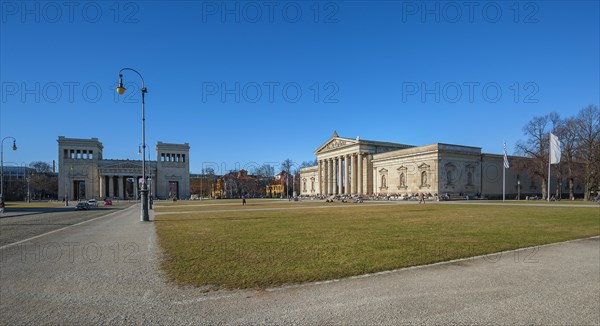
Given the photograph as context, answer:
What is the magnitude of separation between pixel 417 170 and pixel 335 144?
110ft

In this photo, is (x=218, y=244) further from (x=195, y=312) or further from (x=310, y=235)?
(x=195, y=312)

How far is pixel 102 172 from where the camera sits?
120 metres

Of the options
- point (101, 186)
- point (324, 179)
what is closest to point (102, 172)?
point (101, 186)

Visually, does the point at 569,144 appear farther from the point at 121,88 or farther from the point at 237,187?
the point at 237,187

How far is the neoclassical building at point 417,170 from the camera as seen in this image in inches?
2881

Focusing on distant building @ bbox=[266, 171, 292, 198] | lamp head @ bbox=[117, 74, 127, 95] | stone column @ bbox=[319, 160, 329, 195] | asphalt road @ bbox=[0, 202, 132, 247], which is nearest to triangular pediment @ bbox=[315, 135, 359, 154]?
stone column @ bbox=[319, 160, 329, 195]

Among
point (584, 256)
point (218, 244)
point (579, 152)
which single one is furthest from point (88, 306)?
point (579, 152)

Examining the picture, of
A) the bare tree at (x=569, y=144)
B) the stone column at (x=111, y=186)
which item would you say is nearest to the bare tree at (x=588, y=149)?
the bare tree at (x=569, y=144)

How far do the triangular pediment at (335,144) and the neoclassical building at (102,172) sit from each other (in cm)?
5743

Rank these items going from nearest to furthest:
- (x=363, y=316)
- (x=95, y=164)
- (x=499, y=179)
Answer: (x=363, y=316) < (x=499, y=179) < (x=95, y=164)

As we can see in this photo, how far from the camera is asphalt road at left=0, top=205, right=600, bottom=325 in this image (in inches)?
201

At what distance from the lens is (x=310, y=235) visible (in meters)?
14.2

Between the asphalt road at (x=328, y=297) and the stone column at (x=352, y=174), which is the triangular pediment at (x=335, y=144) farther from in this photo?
the asphalt road at (x=328, y=297)

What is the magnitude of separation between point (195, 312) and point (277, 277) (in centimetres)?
222
